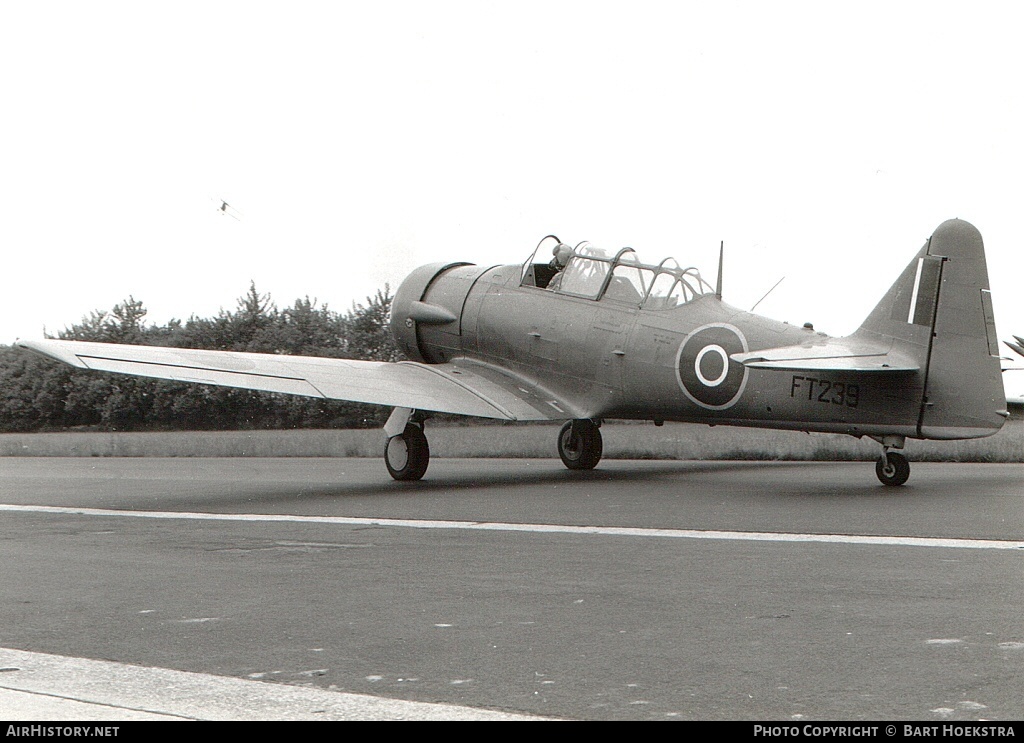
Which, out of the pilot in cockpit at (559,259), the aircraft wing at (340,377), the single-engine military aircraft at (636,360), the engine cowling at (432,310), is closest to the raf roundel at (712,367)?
the single-engine military aircraft at (636,360)

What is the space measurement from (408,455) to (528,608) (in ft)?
30.5

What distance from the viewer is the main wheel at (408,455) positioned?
1520 cm

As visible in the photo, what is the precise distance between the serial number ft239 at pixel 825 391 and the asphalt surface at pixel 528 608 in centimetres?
94

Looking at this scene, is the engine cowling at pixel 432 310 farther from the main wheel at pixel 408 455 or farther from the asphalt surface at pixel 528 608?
the asphalt surface at pixel 528 608

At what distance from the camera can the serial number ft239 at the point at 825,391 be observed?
1218 centimetres

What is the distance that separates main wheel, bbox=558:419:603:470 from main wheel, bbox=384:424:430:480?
2.32 metres

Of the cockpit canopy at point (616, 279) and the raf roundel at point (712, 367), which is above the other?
the cockpit canopy at point (616, 279)

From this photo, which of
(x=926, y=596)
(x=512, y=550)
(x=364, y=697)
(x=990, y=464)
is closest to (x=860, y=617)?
(x=926, y=596)

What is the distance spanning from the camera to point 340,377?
1472cm

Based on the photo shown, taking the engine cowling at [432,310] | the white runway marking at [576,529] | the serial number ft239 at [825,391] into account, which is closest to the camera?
the white runway marking at [576,529]

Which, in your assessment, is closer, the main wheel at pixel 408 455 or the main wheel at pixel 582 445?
the main wheel at pixel 408 455

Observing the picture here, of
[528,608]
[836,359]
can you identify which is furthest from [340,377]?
[528,608]

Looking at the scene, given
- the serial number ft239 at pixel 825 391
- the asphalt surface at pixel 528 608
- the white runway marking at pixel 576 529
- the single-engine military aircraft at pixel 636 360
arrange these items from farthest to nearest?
1. the serial number ft239 at pixel 825 391
2. the single-engine military aircraft at pixel 636 360
3. the white runway marking at pixel 576 529
4. the asphalt surface at pixel 528 608

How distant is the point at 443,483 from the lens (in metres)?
15.0
